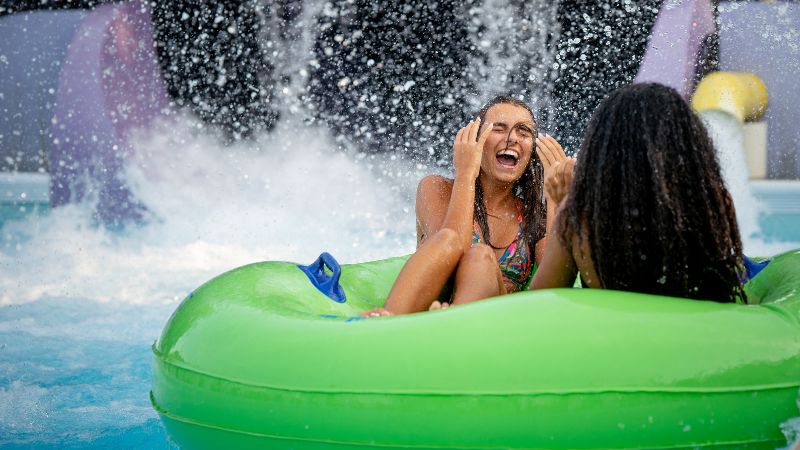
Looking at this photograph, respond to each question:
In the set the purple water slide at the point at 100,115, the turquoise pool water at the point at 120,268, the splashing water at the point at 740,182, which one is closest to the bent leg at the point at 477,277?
the turquoise pool water at the point at 120,268

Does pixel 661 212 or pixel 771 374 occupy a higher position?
pixel 661 212

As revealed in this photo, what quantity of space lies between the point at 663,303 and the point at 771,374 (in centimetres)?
21

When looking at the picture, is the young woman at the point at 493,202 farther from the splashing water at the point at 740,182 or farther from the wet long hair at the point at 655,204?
the splashing water at the point at 740,182

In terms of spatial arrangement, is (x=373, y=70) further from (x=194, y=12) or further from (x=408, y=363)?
(x=408, y=363)

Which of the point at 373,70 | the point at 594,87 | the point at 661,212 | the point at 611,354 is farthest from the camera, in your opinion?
the point at 373,70

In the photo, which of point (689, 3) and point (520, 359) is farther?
point (689, 3)

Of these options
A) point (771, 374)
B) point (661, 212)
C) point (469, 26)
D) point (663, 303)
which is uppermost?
point (469, 26)

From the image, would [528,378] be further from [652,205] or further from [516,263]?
[516,263]

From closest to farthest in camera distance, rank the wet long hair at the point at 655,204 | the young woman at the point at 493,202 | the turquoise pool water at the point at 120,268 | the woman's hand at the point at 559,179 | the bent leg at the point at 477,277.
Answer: the wet long hair at the point at 655,204
the woman's hand at the point at 559,179
the bent leg at the point at 477,277
the young woman at the point at 493,202
the turquoise pool water at the point at 120,268

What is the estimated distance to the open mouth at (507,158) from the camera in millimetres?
2439

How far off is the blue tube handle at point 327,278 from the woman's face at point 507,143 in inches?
21.0

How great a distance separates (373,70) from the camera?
789 cm

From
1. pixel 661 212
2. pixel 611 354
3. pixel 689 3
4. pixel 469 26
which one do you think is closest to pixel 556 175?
pixel 661 212

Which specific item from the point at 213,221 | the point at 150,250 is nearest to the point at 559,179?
the point at 150,250
